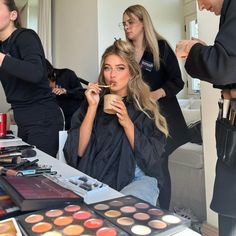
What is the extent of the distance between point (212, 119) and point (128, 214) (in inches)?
40.9

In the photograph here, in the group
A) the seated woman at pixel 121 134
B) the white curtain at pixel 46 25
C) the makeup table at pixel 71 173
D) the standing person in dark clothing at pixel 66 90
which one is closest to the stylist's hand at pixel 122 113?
the seated woman at pixel 121 134

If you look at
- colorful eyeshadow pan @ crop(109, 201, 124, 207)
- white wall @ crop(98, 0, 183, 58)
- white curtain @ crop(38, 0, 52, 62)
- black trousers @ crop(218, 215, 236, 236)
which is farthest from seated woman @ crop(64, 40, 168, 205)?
white curtain @ crop(38, 0, 52, 62)

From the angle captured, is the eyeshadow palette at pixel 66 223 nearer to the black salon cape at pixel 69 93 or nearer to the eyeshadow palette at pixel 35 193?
the eyeshadow palette at pixel 35 193

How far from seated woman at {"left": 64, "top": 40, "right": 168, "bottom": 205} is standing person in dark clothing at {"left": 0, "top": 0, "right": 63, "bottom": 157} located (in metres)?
0.14

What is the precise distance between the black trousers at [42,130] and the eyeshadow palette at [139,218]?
713 mm

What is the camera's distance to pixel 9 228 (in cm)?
42

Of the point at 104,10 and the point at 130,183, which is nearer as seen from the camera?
the point at 130,183

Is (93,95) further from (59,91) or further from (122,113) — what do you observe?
(59,91)

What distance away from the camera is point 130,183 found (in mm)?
939

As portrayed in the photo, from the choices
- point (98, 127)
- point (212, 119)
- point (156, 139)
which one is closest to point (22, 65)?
point (98, 127)

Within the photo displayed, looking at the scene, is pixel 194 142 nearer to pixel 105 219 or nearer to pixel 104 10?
pixel 104 10

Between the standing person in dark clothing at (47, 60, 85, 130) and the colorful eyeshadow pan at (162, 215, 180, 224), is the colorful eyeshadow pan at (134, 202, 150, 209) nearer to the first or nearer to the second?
the colorful eyeshadow pan at (162, 215, 180, 224)

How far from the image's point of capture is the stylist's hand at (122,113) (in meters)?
0.97

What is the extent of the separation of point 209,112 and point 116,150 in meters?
0.59
